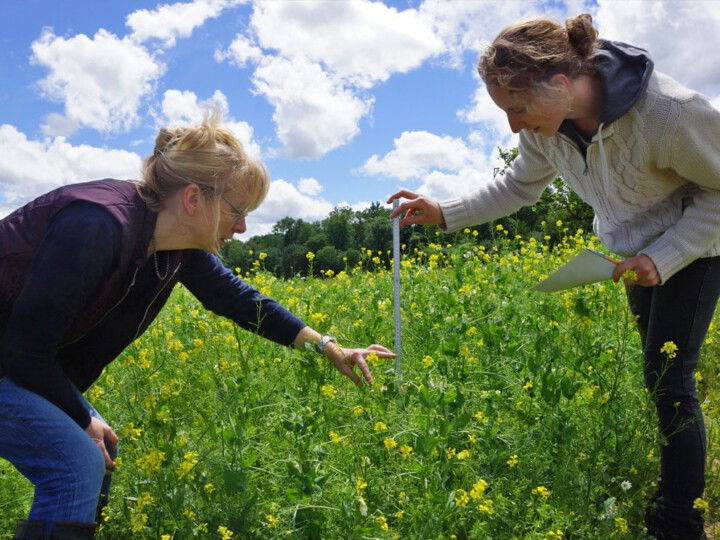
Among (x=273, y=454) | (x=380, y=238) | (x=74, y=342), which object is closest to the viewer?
(x=74, y=342)

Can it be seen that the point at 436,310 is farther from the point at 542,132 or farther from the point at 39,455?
the point at 39,455

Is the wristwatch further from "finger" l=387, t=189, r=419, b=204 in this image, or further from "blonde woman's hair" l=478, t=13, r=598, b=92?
"blonde woman's hair" l=478, t=13, r=598, b=92

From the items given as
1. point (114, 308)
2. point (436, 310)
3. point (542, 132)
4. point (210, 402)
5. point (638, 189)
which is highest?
point (542, 132)

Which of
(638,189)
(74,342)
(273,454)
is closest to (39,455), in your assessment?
(74,342)

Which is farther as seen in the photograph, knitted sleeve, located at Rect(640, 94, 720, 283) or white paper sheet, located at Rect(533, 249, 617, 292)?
white paper sheet, located at Rect(533, 249, 617, 292)

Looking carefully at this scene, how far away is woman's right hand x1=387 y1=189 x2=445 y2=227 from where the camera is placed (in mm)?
3062

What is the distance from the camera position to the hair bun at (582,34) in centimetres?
218

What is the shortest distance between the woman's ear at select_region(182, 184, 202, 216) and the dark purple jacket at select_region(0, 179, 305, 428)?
105 millimetres

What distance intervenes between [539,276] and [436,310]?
132 cm

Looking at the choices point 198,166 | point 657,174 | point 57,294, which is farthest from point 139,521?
point 657,174

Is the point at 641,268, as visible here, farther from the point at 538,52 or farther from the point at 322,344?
the point at 322,344

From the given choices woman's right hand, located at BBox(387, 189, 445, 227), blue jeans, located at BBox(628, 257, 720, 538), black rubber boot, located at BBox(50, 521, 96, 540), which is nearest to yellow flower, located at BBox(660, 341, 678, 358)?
blue jeans, located at BBox(628, 257, 720, 538)

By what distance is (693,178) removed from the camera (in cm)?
217

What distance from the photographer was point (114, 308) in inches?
85.4
